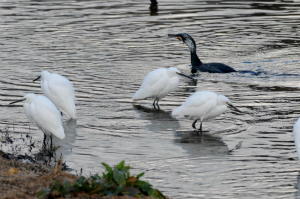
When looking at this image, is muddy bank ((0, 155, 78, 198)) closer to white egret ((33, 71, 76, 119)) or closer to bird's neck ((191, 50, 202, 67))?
white egret ((33, 71, 76, 119))

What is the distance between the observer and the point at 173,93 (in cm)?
1430

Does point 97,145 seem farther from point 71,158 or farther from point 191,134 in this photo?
point 191,134

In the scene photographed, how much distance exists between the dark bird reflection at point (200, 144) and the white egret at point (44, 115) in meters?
1.91

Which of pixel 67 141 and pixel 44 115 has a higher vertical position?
pixel 44 115

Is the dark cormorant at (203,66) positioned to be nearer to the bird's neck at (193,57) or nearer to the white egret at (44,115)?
the bird's neck at (193,57)

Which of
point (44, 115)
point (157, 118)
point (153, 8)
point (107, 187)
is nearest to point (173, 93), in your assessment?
point (157, 118)

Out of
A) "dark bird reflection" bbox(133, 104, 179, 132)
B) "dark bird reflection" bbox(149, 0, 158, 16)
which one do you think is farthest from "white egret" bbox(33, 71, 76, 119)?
"dark bird reflection" bbox(149, 0, 158, 16)

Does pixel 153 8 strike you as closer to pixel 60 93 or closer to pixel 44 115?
pixel 60 93

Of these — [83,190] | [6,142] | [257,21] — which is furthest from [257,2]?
[83,190]

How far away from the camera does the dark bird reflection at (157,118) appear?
11.5 metres

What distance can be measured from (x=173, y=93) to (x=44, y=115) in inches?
186

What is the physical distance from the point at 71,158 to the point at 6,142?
4.28 feet

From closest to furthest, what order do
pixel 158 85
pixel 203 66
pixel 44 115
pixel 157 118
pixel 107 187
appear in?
pixel 107 187 < pixel 44 115 < pixel 157 118 < pixel 158 85 < pixel 203 66

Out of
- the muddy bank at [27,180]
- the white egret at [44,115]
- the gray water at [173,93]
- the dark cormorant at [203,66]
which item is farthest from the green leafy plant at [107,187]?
the dark cormorant at [203,66]
